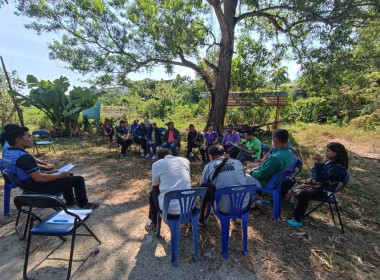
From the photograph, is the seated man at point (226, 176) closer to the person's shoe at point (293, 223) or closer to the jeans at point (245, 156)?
the person's shoe at point (293, 223)

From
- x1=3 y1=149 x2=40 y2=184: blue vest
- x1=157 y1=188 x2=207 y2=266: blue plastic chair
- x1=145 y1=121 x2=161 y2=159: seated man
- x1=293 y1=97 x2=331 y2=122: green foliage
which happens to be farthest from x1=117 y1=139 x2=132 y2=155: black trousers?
x1=293 y1=97 x2=331 y2=122: green foliage

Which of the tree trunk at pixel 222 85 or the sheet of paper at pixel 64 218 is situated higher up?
the tree trunk at pixel 222 85

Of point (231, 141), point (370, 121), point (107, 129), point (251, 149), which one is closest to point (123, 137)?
point (107, 129)

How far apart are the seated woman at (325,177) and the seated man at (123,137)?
5558 millimetres

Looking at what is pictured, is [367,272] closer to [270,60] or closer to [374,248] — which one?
[374,248]

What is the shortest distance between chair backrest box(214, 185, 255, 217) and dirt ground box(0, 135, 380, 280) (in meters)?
0.59

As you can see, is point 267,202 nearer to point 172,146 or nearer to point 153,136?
point 172,146

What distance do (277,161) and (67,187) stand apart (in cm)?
335

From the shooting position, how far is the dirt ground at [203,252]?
228 centimetres

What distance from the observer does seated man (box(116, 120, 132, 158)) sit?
6953mm

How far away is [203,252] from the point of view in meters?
2.59

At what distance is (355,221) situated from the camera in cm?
333

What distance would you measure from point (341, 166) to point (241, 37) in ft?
26.3

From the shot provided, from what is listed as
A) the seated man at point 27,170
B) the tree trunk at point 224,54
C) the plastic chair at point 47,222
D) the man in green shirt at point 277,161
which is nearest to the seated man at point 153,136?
the tree trunk at point 224,54
